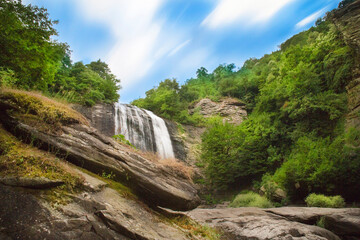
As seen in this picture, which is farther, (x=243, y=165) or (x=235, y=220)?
(x=243, y=165)

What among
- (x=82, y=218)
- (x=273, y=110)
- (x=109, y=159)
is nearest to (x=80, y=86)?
(x=109, y=159)

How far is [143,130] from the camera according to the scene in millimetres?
17875

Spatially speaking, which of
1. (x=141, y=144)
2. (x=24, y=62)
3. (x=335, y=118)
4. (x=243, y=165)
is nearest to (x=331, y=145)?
(x=335, y=118)

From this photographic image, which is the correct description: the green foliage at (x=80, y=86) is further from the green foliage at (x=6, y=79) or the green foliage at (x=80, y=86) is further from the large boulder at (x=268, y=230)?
the large boulder at (x=268, y=230)

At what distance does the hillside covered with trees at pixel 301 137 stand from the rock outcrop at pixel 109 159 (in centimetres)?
995

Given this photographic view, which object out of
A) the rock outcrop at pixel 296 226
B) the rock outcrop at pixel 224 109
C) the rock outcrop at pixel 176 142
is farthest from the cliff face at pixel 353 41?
the rock outcrop at pixel 224 109

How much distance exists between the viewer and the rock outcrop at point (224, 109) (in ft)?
93.5

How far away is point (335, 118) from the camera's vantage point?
13.6 meters

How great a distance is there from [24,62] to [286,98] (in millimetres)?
20326

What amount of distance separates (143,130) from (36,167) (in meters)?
14.7

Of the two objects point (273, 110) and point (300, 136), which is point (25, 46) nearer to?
point (300, 136)

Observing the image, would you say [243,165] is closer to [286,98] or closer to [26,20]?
[286,98]

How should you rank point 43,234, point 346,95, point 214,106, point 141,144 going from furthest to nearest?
point 214,106 < point 141,144 < point 346,95 < point 43,234

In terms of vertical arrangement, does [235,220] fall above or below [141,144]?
below
